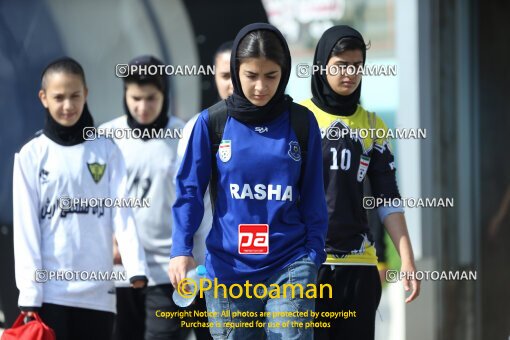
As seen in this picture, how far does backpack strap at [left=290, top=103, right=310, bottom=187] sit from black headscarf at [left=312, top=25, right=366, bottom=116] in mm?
470

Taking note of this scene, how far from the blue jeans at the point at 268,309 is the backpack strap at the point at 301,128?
0.37 metres

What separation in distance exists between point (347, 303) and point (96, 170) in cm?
138

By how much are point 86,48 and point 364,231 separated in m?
2.95

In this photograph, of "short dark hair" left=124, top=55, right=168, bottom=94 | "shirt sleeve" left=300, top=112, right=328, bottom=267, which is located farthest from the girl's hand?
"short dark hair" left=124, top=55, right=168, bottom=94

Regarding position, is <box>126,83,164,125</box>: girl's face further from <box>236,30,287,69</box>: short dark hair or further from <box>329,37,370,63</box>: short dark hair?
<box>236,30,287,69</box>: short dark hair

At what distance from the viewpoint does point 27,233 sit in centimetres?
481

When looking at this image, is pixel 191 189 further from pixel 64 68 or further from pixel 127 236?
pixel 64 68

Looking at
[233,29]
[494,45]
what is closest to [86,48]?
[233,29]

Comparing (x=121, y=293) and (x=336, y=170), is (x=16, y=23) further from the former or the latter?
(x=336, y=170)

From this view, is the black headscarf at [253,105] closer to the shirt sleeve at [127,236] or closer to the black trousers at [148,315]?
the shirt sleeve at [127,236]

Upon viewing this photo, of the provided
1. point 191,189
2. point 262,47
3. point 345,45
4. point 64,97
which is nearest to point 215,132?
point 191,189

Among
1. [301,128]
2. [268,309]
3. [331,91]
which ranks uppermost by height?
[331,91]

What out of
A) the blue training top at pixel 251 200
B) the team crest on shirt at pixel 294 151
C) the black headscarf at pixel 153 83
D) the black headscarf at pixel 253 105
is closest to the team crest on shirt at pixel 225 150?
the blue training top at pixel 251 200

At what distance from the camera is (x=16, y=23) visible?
680cm
